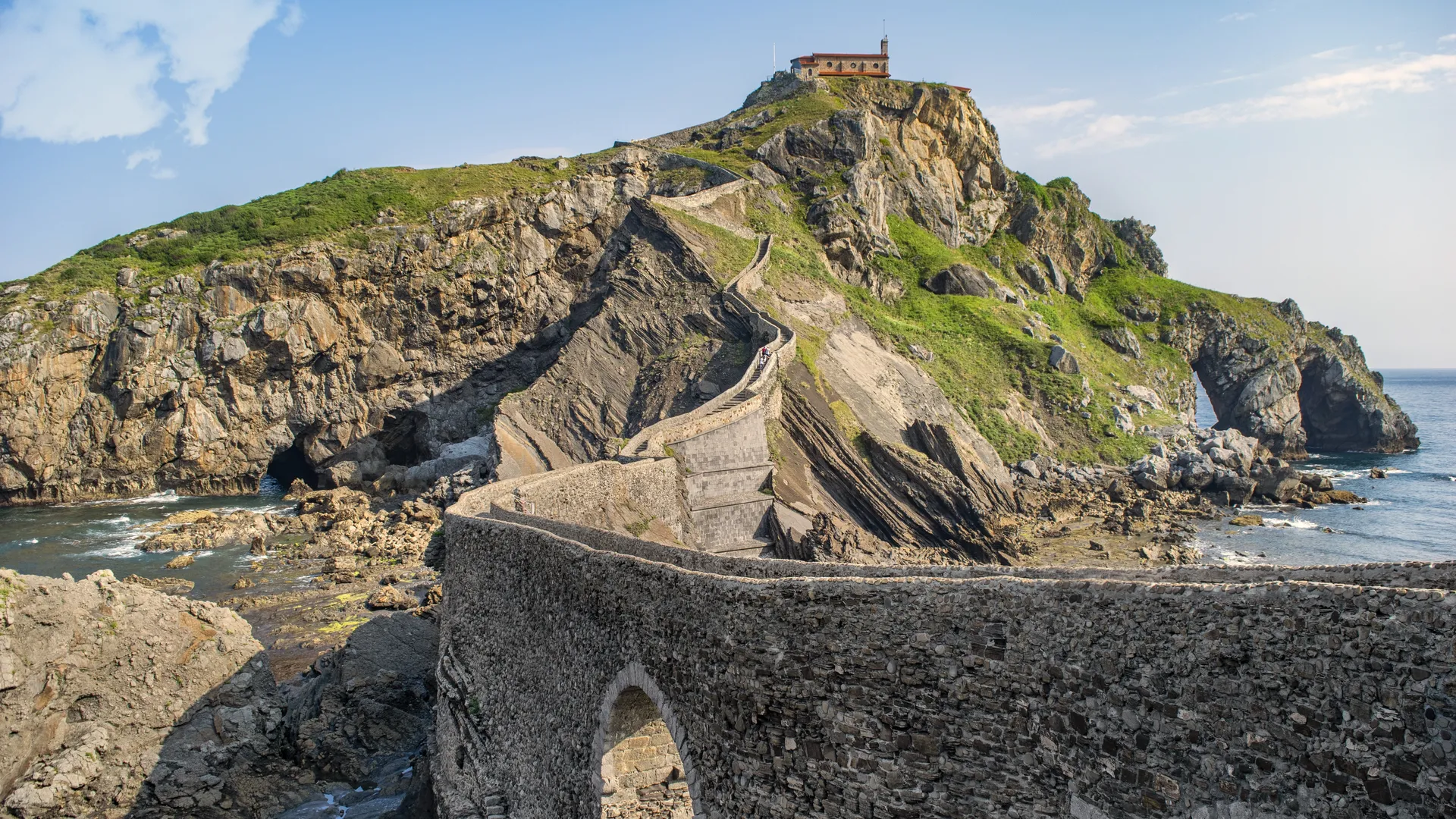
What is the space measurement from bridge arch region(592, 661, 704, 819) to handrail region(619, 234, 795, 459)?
18068mm

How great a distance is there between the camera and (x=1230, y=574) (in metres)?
8.17

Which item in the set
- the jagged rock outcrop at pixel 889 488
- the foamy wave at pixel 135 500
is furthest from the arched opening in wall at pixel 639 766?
the foamy wave at pixel 135 500

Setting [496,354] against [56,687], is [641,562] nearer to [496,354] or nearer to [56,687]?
[56,687]

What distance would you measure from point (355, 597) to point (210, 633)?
1263cm

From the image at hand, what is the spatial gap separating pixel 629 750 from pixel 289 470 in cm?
5735

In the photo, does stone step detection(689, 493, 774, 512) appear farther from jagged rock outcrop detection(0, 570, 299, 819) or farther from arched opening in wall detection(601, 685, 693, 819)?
arched opening in wall detection(601, 685, 693, 819)

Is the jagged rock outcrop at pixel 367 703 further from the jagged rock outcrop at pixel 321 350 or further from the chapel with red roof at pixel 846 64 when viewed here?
the chapel with red roof at pixel 846 64

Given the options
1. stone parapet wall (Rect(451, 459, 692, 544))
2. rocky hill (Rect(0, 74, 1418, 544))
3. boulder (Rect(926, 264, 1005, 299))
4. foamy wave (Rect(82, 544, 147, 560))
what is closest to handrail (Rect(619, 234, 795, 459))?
rocky hill (Rect(0, 74, 1418, 544))

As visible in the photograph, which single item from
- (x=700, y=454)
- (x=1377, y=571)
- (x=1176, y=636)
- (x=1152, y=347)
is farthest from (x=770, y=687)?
(x=1152, y=347)

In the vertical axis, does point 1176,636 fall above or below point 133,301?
below

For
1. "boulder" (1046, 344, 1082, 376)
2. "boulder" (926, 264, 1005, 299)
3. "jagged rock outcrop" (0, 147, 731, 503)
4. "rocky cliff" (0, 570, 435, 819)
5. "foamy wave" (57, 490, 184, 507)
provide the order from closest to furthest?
"rocky cliff" (0, 570, 435, 819) < "jagged rock outcrop" (0, 147, 731, 503) < "foamy wave" (57, 490, 184, 507) < "boulder" (1046, 344, 1082, 376) < "boulder" (926, 264, 1005, 299)

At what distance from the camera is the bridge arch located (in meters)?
11.0

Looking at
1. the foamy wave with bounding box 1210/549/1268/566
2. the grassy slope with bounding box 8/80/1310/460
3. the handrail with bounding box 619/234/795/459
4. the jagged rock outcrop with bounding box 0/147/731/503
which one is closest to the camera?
the handrail with bounding box 619/234/795/459

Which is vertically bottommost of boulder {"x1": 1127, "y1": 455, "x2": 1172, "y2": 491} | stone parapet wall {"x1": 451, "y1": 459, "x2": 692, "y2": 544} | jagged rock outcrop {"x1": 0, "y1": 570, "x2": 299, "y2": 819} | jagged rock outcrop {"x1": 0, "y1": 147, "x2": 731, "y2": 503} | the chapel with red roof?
boulder {"x1": 1127, "y1": 455, "x2": 1172, "y2": 491}
